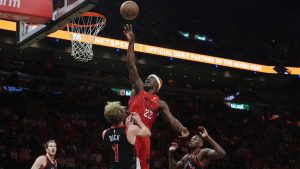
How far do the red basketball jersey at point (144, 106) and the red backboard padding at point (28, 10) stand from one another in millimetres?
2453

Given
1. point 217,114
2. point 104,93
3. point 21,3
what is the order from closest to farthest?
point 21,3, point 104,93, point 217,114

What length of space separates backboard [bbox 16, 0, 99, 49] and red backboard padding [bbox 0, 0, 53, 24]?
145 mm

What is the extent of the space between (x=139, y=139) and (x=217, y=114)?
596 inches

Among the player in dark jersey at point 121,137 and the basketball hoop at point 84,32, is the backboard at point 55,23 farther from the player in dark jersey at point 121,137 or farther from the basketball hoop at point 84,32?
the player in dark jersey at point 121,137

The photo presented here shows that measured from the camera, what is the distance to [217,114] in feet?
65.1

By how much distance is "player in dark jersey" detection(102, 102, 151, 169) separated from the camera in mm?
Result: 4199

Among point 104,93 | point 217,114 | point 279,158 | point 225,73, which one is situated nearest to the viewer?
point 104,93

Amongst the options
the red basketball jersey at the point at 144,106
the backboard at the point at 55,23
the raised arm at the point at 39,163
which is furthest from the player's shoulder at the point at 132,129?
the raised arm at the point at 39,163

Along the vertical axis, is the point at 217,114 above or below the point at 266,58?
below

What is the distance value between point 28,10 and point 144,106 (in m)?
2.68

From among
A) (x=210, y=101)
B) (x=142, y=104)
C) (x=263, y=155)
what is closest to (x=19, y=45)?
(x=142, y=104)

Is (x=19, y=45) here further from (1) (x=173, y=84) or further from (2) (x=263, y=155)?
(1) (x=173, y=84)

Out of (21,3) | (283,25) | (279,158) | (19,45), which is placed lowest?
(279,158)

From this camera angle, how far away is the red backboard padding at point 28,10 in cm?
670
